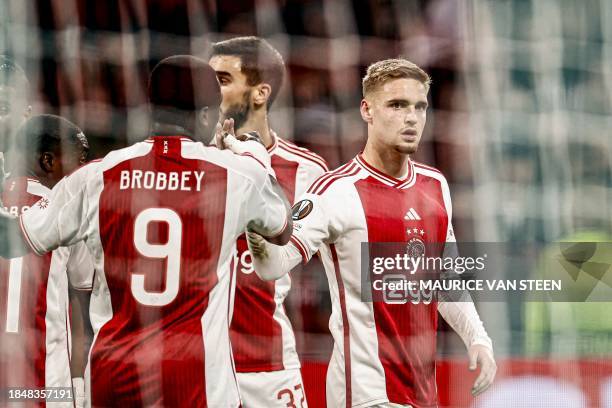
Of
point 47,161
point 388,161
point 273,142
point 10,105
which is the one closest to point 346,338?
point 388,161

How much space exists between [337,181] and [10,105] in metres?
1.38

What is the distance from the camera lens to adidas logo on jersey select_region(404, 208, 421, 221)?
9.03 feet

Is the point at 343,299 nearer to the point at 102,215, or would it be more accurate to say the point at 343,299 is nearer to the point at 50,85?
the point at 102,215

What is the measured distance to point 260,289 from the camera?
2.91m

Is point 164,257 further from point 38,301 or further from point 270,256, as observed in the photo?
point 38,301

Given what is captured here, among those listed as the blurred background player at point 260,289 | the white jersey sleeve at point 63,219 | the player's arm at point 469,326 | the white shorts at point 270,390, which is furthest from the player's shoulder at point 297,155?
the white jersey sleeve at point 63,219

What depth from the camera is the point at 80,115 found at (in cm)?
382

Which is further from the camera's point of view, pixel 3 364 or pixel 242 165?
pixel 3 364

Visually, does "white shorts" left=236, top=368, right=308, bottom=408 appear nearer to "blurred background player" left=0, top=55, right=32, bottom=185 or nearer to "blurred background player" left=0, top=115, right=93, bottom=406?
"blurred background player" left=0, top=115, right=93, bottom=406

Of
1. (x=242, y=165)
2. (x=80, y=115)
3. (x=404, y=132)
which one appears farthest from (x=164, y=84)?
(x=80, y=115)

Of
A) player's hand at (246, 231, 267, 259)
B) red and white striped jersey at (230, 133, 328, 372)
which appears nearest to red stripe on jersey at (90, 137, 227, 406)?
player's hand at (246, 231, 267, 259)

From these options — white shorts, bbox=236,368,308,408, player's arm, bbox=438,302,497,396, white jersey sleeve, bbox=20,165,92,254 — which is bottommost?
white shorts, bbox=236,368,308,408

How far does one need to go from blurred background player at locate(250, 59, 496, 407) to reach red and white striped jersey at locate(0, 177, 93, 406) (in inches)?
33.7

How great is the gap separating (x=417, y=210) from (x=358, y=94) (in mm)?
1320
